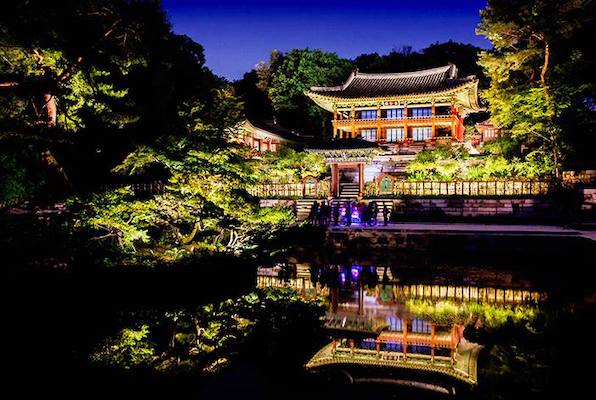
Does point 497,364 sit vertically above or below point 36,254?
below

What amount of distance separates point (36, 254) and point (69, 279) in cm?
99

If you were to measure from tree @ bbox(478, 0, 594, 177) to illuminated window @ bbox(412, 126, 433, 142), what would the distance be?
39.3 ft

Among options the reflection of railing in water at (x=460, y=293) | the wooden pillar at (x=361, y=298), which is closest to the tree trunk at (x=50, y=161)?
the reflection of railing in water at (x=460, y=293)

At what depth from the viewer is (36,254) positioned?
10.2 m

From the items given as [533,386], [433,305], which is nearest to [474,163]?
[433,305]

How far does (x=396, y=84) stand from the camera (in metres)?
37.8

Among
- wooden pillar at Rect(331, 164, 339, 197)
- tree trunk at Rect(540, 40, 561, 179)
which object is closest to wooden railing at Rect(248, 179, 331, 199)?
wooden pillar at Rect(331, 164, 339, 197)

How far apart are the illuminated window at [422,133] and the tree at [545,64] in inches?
471

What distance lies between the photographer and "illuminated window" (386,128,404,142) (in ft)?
119

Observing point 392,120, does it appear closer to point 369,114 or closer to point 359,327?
point 369,114

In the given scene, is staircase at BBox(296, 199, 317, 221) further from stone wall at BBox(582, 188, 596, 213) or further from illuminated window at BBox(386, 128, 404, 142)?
illuminated window at BBox(386, 128, 404, 142)

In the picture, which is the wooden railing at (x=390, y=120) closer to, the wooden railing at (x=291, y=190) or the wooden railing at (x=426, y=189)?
the wooden railing at (x=426, y=189)

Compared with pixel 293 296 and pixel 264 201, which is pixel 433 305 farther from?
pixel 264 201

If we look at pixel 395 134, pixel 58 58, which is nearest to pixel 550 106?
pixel 395 134
